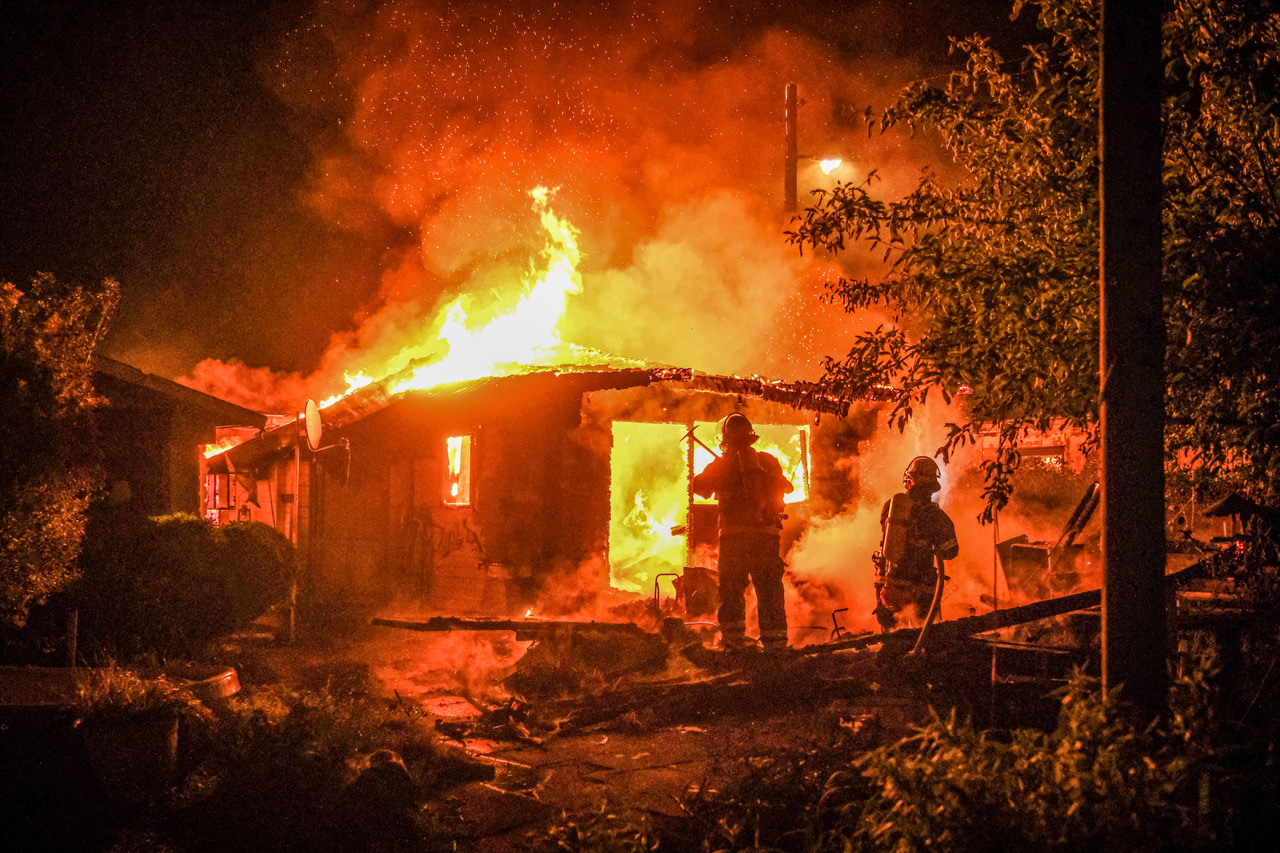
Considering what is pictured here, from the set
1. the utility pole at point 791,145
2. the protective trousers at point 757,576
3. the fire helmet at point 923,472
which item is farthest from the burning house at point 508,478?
the utility pole at point 791,145

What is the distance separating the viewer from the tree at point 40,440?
688cm

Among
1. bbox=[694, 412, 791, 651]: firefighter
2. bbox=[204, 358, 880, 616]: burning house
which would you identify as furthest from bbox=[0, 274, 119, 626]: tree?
bbox=[694, 412, 791, 651]: firefighter

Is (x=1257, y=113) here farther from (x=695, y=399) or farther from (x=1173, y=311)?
(x=695, y=399)

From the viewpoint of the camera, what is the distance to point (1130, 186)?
3752 mm

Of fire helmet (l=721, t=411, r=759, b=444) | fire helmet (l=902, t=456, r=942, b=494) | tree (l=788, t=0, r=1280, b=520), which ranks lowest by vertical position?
fire helmet (l=902, t=456, r=942, b=494)

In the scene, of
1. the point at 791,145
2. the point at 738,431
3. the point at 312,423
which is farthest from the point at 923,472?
the point at 791,145

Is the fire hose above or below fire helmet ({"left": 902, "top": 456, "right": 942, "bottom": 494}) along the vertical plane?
below

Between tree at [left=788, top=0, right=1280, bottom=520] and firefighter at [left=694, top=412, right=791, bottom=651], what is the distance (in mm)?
3065

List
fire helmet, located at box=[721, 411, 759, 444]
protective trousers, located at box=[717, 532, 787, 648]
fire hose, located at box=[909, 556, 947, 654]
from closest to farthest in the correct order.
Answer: fire hose, located at box=[909, 556, 947, 654] → protective trousers, located at box=[717, 532, 787, 648] → fire helmet, located at box=[721, 411, 759, 444]

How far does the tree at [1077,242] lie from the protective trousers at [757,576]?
10.7 ft

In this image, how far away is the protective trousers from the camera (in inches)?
333

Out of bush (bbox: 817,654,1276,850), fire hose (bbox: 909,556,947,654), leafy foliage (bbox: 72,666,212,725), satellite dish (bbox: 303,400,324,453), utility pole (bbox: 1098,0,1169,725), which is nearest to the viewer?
bush (bbox: 817,654,1276,850)

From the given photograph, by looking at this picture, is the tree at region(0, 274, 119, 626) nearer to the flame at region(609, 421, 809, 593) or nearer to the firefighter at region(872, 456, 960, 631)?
the firefighter at region(872, 456, 960, 631)

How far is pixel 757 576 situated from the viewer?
28.0 ft
